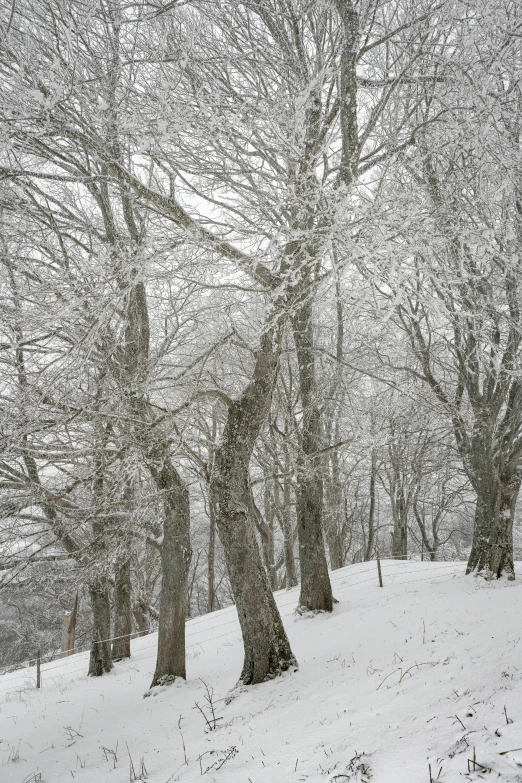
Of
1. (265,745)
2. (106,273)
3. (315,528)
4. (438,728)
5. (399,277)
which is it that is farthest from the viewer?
(315,528)

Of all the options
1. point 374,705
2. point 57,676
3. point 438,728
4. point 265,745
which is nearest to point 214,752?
point 265,745

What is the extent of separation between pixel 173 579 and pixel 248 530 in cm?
244

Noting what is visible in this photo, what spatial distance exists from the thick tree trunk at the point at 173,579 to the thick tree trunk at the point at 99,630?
336 centimetres

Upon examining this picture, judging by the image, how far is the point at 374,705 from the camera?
4.02 meters

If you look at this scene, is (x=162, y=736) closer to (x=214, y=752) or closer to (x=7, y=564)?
(x=214, y=752)

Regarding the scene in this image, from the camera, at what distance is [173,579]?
24.8 feet

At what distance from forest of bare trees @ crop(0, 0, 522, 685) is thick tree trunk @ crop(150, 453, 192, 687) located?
0.14 ft

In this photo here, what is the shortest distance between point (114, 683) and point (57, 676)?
4405 millimetres

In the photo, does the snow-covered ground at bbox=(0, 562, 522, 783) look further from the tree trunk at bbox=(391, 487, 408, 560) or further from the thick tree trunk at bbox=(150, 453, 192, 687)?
the tree trunk at bbox=(391, 487, 408, 560)

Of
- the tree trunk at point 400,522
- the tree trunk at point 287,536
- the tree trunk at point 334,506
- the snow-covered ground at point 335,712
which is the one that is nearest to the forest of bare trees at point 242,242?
the snow-covered ground at point 335,712

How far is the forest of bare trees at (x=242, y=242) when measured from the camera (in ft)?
13.0

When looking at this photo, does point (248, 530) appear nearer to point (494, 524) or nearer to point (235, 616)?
point (494, 524)

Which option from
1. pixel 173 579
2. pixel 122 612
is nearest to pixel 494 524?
pixel 173 579

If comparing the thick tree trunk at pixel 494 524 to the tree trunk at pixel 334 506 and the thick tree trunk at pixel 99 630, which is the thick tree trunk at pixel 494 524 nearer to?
the tree trunk at pixel 334 506
